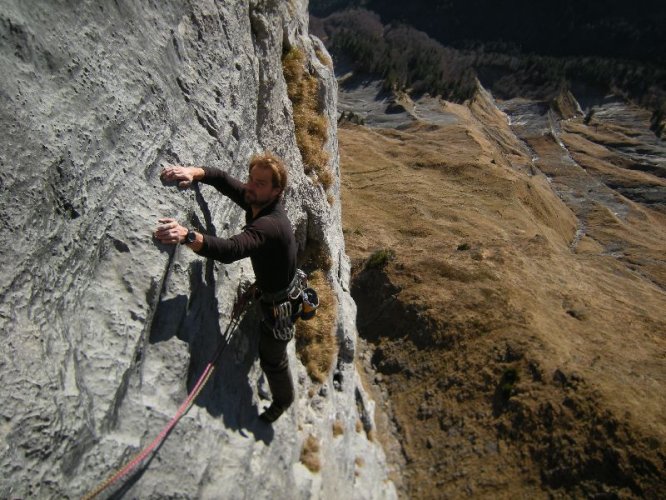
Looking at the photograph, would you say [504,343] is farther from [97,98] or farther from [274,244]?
[97,98]

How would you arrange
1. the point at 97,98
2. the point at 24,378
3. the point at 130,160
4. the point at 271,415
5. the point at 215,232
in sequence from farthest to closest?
1. the point at 271,415
2. the point at 215,232
3. the point at 130,160
4. the point at 97,98
5. the point at 24,378

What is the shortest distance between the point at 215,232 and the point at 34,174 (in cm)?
323

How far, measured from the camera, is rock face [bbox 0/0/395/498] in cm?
454

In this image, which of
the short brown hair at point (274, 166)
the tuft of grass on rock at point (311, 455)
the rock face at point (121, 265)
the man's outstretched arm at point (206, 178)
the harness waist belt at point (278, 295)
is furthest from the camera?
the tuft of grass on rock at point (311, 455)

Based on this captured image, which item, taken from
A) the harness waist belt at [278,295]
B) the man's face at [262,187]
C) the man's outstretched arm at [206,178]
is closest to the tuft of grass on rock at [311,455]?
the harness waist belt at [278,295]

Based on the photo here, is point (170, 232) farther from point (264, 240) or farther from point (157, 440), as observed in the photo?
Result: point (157, 440)

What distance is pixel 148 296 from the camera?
19.3ft

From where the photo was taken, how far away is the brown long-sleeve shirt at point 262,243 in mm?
5547

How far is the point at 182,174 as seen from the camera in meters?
6.61

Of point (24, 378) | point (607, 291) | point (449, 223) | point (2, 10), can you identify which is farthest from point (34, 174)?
point (607, 291)

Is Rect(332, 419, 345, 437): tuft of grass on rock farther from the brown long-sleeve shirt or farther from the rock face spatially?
the brown long-sleeve shirt

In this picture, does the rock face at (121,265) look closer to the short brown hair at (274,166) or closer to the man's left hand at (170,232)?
the man's left hand at (170,232)

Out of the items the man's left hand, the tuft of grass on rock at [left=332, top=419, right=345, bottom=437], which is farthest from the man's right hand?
the tuft of grass on rock at [left=332, top=419, right=345, bottom=437]

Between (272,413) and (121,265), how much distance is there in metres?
4.33
